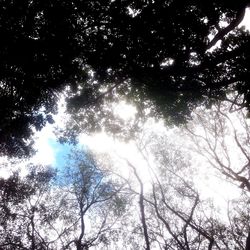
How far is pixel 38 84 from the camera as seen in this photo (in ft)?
33.4

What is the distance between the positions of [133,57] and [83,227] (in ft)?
54.5

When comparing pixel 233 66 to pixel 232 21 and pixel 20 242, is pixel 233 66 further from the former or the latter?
pixel 20 242

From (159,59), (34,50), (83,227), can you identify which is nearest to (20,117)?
(34,50)

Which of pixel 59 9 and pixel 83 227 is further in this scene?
pixel 83 227

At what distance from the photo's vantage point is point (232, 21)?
9.91 meters

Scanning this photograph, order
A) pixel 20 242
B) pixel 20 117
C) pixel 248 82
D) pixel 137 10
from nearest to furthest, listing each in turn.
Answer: pixel 248 82
pixel 137 10
pixel 20 117
pixel 20 242

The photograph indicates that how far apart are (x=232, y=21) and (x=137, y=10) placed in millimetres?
3180

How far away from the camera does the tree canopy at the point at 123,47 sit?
9359 millimetres

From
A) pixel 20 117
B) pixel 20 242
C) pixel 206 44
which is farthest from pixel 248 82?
pixel 20 242

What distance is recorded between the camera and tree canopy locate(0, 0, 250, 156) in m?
9.36

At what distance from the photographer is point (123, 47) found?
1011 centimetres

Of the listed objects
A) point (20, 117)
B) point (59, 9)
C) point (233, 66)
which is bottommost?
point (233, 66)

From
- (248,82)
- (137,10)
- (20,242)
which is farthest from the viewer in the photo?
(20,242)

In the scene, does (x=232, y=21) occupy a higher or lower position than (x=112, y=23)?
lower
